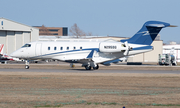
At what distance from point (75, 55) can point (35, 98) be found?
21.6m

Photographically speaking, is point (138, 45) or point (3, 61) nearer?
point (138, 45)

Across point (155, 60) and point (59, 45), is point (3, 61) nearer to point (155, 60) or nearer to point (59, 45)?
point (59, 45)

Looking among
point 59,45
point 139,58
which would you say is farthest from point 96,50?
point 139,58

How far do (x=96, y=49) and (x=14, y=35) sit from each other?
109 feet

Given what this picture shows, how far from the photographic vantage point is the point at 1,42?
198 feet

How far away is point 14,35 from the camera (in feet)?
202

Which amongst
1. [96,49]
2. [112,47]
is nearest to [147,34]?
[112,47]

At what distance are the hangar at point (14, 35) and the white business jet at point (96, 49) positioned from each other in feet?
85.7

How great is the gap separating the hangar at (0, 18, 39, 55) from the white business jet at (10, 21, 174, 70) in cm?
2613

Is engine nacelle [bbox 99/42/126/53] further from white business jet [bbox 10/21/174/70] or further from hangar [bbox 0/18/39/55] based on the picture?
hangar [bbox 0/18/39/55]

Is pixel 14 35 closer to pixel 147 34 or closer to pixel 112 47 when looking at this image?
pixel 112 47

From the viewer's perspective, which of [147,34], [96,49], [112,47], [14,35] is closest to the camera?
[112,47]

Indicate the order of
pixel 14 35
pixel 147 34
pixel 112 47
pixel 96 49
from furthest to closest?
1. pixel 14 35
2. pixel 147 34
3. pixel 96 49
4. pixel 112 47

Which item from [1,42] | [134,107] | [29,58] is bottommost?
[134,107]
